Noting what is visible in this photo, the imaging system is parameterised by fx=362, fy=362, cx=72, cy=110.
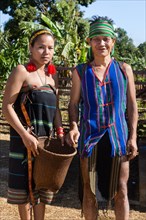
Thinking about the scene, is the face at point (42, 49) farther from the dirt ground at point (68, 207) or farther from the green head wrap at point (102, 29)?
the dirt ground at point (68, 207)

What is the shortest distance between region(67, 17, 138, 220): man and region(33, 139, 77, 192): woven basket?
0.45 feet

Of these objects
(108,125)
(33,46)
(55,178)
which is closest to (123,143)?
(108,125)

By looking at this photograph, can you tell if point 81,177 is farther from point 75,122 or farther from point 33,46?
point 33,46

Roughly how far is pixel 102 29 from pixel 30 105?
73cm

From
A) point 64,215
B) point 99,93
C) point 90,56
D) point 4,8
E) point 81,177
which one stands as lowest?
point 64,215

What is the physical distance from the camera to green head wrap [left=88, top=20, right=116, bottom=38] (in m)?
2.50

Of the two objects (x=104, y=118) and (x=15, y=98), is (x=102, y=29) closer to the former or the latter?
(x=104, y=118)

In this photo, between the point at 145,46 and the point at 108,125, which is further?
the point at 145,46

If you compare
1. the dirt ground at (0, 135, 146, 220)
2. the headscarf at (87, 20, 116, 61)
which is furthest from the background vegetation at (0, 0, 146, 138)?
the dirt ground at (0, 135, 146, 220)

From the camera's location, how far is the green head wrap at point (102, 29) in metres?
2.50

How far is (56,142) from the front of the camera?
8.65 ft

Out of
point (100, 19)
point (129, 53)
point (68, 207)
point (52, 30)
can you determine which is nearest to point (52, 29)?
point (52, 30)

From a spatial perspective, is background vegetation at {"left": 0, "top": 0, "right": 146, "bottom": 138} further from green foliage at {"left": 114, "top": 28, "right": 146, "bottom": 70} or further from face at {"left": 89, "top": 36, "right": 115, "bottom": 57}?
face at {"left": 89, "top": 36, "right": 115, "bottom": 57}

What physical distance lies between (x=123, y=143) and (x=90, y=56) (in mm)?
682
